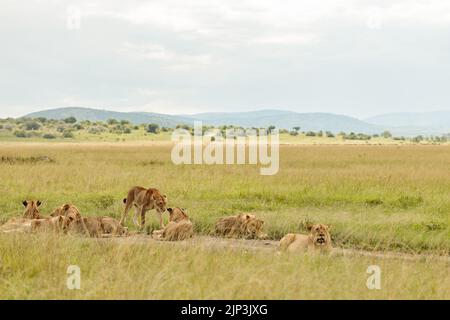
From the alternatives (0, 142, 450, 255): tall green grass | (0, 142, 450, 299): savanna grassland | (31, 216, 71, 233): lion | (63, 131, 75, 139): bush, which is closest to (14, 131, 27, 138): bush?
(63, 131, 75, 139): bush

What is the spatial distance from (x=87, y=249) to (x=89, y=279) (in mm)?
2100

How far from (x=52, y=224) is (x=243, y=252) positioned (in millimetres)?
4225

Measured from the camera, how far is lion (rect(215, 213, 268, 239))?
1312 centimetres

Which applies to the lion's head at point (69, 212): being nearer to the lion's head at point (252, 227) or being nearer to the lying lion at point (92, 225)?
the lying lion at point (92, 225)

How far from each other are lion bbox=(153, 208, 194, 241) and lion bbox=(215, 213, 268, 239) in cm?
78

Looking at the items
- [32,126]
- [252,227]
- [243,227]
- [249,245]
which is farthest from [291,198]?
[32,126]

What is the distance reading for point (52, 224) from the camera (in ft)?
40.1

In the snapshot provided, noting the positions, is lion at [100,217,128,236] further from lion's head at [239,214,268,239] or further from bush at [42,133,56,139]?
bush at [42,133,56,139]

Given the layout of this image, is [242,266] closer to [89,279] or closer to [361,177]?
[89,279]

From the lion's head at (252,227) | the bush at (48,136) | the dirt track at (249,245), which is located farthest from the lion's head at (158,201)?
the bush at (48,136)

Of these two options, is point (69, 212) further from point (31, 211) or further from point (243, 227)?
point (243, 227)

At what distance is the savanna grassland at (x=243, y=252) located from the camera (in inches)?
287
